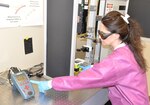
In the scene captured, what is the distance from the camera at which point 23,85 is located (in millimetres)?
1248

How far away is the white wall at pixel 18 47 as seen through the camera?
1565mm

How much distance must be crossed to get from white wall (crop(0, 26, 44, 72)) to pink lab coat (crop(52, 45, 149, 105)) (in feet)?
2.06

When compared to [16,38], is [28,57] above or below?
below

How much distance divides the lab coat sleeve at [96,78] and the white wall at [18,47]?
0.67 meters

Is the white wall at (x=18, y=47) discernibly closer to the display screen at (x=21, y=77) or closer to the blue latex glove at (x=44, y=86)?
the display screen at (x=21, y=77)

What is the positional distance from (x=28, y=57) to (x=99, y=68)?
0.91 m

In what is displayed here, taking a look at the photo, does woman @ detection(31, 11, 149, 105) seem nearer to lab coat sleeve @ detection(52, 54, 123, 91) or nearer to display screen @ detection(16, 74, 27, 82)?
lab coat sleeve @ detection(52, 54, 123, 91)

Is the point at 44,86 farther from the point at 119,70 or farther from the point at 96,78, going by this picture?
the point at 119,70

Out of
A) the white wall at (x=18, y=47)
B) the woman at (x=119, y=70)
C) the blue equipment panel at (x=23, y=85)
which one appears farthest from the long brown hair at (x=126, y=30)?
the white wall at (x=18, y=47)

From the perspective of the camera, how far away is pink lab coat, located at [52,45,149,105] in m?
1.11

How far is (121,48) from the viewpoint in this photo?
3.94 ft

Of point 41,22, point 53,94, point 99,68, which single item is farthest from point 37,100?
point 41,22

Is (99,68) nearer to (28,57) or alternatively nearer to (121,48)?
(121,48)

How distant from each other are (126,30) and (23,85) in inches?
30.6
